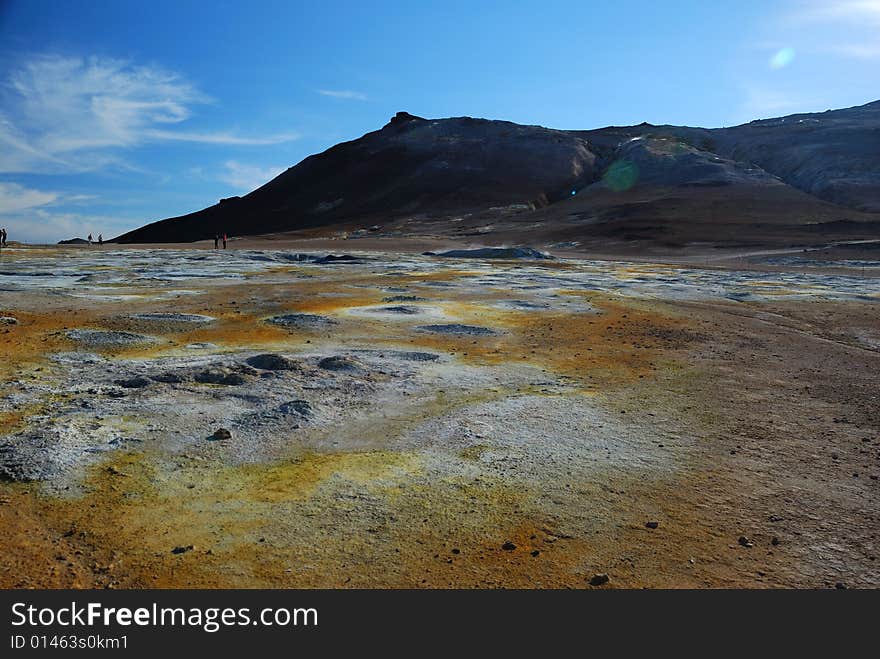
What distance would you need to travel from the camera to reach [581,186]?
102 meters

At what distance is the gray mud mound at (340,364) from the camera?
10.6 m

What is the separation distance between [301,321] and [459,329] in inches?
132

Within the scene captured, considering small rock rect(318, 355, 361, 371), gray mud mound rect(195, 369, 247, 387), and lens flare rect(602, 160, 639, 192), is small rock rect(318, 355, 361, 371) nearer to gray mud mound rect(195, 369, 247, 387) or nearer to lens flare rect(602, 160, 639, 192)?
gray mud mound rect(195, 369, 247, 387)

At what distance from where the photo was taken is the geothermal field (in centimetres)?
508

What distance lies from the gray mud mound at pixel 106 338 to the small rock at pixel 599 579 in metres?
9.66

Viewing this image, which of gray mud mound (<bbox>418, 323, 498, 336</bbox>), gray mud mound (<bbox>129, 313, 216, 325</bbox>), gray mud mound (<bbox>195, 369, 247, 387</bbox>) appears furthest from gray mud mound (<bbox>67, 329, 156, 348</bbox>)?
gray mud mound (<bbox>418, 323, 498, 336</bbox>)

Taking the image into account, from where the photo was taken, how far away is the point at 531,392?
9.82 m

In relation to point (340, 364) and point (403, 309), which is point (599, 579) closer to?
point (340, 364)

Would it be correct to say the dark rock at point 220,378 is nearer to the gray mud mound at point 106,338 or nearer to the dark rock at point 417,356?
the dark rock at point 417,356

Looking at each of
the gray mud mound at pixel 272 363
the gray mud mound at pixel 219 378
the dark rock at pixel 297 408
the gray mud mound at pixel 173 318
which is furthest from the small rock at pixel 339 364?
the gray mud mound at pixel 173 318

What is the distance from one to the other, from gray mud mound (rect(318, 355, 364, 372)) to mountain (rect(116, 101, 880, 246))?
2004 inches

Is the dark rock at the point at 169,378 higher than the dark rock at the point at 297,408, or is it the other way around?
the dark rock at the point at 169,378

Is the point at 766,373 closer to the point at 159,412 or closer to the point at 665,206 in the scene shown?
the point at 159,412

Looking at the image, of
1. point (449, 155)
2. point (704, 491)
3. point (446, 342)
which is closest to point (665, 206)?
point (449, 155)
